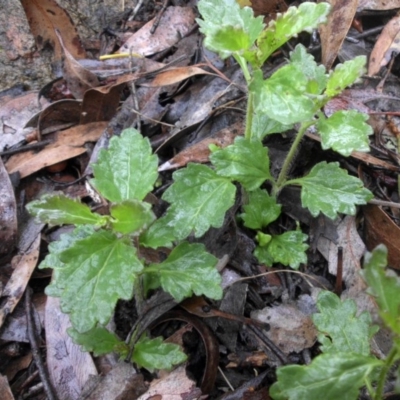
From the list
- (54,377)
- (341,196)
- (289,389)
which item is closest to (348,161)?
(341,196)

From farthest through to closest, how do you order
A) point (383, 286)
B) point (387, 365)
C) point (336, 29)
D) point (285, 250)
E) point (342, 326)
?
point (336, 29) < point (285, 250) < point (342, 326) < point (387, 365) < point (383, 286)

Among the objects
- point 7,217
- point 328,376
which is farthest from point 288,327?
point 7,217

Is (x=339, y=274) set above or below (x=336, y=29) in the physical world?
below

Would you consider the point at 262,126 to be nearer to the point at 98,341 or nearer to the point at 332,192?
the point at 332,192

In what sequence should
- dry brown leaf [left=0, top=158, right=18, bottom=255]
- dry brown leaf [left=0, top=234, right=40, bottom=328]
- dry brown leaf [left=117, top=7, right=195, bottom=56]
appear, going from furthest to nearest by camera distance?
dry brown leaf [left=117, top=7, right=195, bottom=56] < dry brown leaf [left=0, top=158, right=18, bottom=255] < dry brown leaf [left=0, top=234, right=40, bottom=328]

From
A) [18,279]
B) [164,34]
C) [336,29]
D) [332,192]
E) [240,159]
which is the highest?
[164,34]

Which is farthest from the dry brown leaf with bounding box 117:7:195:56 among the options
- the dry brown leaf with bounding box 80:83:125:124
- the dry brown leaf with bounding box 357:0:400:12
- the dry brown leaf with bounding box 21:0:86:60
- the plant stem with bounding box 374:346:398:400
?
the plant stem with bounding box 374:346:398:400

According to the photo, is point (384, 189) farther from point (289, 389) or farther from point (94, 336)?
point (94, 336)

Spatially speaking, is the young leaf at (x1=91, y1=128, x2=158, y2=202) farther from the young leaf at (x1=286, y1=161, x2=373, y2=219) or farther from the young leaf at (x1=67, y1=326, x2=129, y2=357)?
the young leaf at (x1=286, y1=161, x2=373, y2=219)

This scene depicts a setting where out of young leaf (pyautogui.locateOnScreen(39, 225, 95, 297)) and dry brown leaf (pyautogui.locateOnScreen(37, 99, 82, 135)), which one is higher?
dry brown leaf (pyautogui.locateOnScreen(37, 99, 82, 135))
